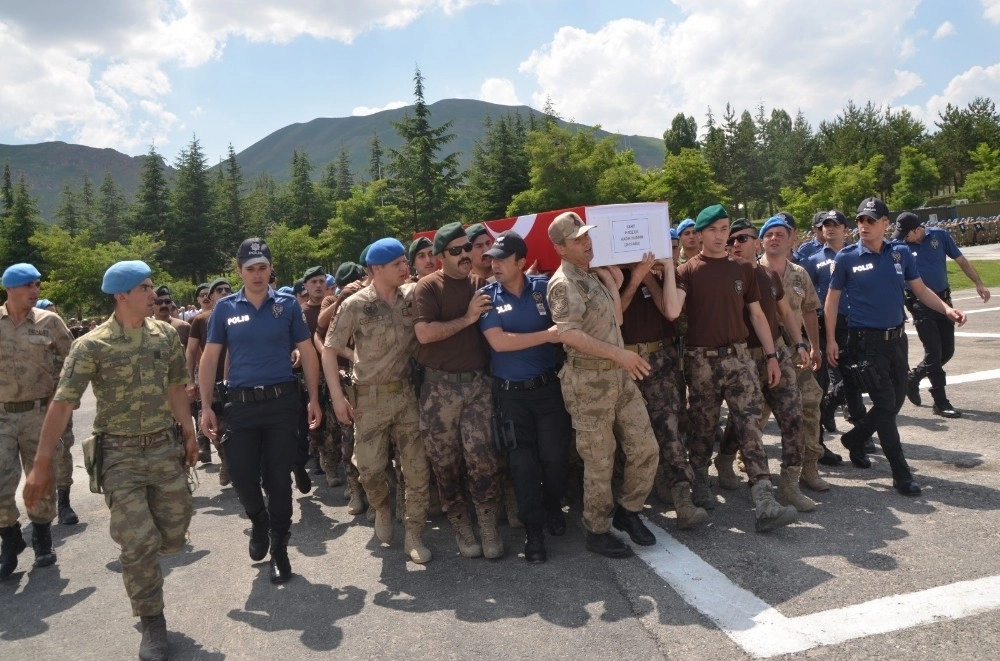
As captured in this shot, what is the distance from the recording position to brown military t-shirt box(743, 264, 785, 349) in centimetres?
518

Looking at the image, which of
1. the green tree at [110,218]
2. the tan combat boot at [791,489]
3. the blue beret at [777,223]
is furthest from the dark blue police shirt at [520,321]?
the green tree at [110,218]

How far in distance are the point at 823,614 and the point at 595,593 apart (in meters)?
1.20

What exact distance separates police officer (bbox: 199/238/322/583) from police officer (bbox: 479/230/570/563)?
1329mm

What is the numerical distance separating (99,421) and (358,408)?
1.61 metres

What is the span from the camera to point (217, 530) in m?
5.89

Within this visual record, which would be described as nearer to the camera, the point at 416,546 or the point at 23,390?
the point at 416,546

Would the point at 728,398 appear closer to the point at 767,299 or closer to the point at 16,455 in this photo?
the point at 767,299

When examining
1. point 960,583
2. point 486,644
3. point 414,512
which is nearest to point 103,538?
point 414,512

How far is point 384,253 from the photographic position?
4.84 metres

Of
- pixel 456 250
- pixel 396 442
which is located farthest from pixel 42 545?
pixel 456 250

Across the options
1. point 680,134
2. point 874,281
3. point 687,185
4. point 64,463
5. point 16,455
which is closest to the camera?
point 16,455

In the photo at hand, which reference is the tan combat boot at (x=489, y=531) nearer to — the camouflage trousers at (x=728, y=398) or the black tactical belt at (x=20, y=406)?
the camouflage trousers at (x=728, y=398)

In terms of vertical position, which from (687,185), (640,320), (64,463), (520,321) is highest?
(687,185)

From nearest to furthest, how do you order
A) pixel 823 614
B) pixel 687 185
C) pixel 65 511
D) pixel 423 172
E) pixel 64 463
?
1. pixel 823 614
2. pixel 64 463
3. pixel 65 511
4. pixel 687 185
5. pixel 423 172
